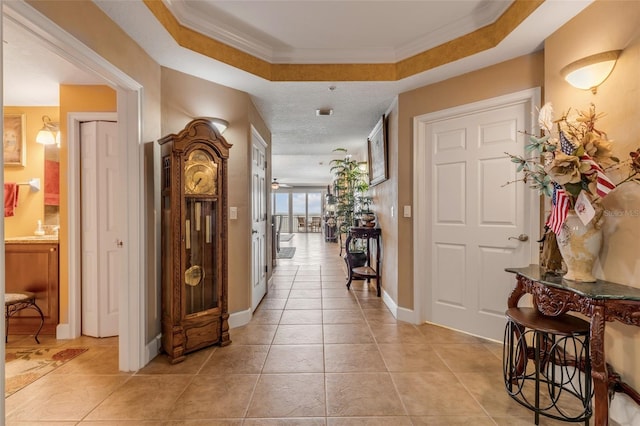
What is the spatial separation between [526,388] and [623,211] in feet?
4.21

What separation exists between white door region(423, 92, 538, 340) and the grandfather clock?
208cm

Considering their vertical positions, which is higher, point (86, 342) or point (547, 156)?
point (547, 156)

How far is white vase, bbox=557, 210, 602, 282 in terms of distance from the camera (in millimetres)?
1672

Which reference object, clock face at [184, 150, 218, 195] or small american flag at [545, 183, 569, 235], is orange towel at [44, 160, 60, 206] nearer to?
clock face at [184, 150, 218, 195]

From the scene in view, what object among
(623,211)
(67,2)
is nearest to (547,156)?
(623,211)

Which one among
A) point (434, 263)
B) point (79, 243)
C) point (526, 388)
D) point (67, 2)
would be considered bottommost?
point (526, 388)

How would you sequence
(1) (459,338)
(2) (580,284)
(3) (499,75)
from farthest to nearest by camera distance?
(1) (459,338) → (3) (499,75) → (2) (580,284)

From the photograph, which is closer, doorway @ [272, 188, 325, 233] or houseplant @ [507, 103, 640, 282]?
houseplant @ [507, 103, 640, 282]

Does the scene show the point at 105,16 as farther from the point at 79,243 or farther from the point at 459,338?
the point at 459,338

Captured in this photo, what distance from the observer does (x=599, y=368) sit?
143cm

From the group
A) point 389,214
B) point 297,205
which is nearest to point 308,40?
point 389,214

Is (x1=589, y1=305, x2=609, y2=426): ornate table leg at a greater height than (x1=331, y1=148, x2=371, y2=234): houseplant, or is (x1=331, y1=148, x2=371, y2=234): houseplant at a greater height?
(x1=331, y1=148, x2=371, y2=234): houseplant

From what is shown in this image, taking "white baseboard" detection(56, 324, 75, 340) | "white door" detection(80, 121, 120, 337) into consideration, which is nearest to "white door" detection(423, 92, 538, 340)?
"white door" detection(80, 121, 120, 337)

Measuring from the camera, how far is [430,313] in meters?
3.14
